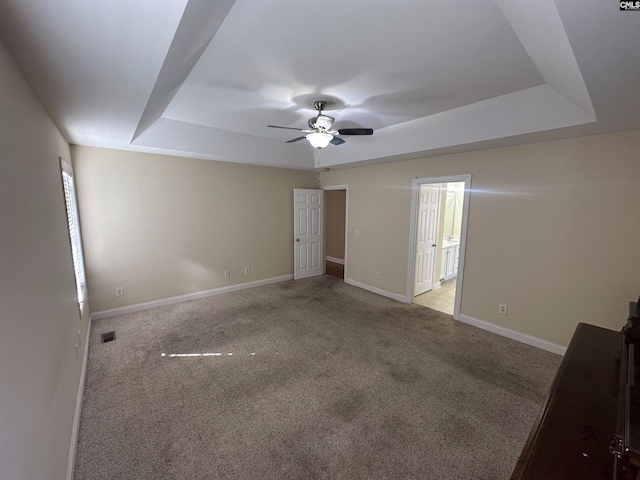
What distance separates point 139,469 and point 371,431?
1.57 meters

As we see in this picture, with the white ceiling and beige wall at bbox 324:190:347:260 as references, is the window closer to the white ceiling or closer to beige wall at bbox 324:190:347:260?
the white ceiling

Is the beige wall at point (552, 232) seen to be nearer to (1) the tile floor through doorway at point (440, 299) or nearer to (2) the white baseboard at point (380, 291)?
(1) the tile floor through doorway at point (440, 299)

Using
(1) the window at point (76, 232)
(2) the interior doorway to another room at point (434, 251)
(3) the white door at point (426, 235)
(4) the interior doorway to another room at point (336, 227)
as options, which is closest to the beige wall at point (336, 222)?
(4) the interior doorway to another room at point (336, 227)

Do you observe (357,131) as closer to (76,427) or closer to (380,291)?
(380,291)

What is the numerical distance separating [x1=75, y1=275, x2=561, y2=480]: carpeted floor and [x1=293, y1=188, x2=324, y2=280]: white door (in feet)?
6.87

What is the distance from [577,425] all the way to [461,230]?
301 centimetres

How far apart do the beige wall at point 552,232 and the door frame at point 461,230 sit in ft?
0.23

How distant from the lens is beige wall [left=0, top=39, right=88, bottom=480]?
103 centimetres

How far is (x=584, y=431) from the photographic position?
1070 mm

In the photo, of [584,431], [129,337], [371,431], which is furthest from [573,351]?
[129,337]

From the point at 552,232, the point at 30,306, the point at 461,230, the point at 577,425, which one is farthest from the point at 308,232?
the point at 577,425

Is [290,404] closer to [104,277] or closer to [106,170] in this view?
[104,277]

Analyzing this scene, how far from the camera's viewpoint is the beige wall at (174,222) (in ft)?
12.2

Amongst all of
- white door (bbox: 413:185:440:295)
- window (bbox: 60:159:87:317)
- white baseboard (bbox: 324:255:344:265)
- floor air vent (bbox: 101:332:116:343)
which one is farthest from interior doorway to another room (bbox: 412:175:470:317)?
window (bbox: 60:159:87:317)
